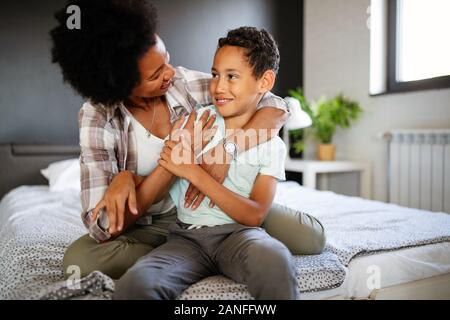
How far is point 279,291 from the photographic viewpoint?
772 mm

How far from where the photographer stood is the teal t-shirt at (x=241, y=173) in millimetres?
1025

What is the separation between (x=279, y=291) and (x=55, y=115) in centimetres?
252

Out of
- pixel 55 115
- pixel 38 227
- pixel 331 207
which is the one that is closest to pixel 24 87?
pixel 55 115

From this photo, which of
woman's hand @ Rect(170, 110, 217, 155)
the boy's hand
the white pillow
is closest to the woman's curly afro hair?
woman's hand @ Rect(170, 110, 217, 155)

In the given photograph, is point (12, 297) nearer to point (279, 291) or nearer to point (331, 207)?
point (279, 291)

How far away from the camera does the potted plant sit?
9.98 ft

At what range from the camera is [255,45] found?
1.11m

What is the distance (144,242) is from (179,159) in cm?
29

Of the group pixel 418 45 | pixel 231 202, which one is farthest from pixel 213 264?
pixel 418 45

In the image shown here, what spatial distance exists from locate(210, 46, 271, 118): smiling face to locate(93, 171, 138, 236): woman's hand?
33 cm

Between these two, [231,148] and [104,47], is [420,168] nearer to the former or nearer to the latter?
[231,148]

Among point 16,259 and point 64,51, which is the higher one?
point 64,51
